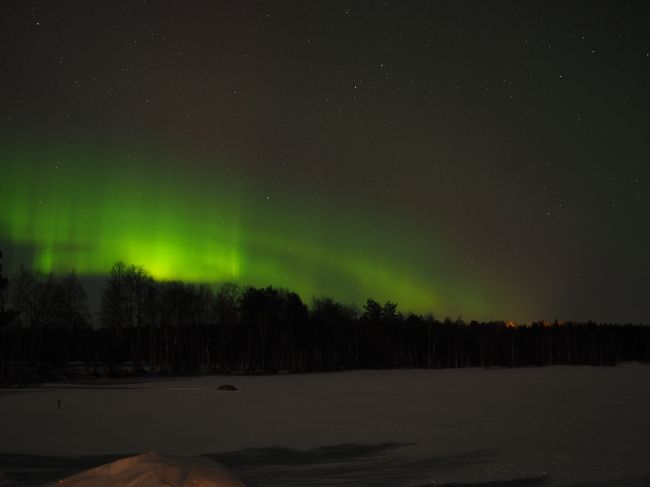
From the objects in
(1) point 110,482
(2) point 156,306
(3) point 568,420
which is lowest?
(3) point 568,420

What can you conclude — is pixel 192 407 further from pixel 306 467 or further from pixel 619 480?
pixel 619 480

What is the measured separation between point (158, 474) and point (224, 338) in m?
86.9

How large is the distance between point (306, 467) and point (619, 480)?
24.0ft

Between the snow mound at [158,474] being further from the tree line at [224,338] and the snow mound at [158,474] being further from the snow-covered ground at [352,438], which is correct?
the tree line at [224,338]

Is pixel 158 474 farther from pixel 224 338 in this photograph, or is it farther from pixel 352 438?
pixel 224 338

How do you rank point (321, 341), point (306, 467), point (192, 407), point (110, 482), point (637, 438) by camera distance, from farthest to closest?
point (321, 341) < point (192, 407) < point (637, 438) < point (306, 467) < point (110, 482)

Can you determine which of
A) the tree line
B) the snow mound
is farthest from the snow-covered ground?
the tree line

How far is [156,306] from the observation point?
8456 cm

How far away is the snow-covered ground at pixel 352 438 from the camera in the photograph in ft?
47.7

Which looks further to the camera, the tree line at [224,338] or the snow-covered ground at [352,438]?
the tree line at [224,338]

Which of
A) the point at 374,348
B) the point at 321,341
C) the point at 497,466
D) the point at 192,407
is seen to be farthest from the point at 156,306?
the point at 497,466

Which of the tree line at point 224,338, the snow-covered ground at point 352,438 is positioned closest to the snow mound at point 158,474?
the snow-covered ground at point 352,438

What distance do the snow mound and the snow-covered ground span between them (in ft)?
4.77

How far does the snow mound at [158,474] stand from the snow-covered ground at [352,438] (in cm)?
145
